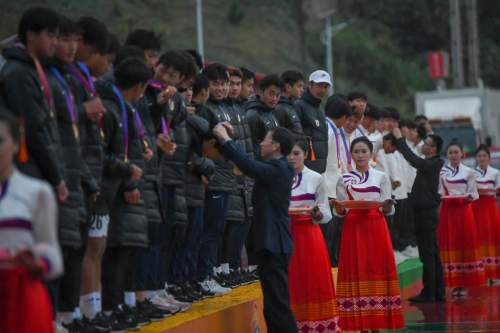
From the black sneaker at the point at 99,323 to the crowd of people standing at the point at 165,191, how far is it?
0.02 metres

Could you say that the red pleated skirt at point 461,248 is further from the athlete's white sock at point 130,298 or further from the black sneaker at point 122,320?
the black sneaker at point 122,320

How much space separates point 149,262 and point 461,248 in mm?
7428

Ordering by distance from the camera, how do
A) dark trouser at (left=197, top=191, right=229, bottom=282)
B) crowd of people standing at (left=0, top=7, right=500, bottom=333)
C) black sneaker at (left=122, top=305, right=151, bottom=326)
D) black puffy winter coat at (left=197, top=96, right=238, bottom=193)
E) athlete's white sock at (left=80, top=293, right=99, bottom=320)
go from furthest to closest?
black puffy winter coat at (left=197, top=96, right=238, bottom=193) < dark trouser at (left=197, top=191, right=229, bottom=282) < black sneaker at (left=122, top=305, right=151, bottom=326) < athlete's white sock at (left=80, top=293, right=99, bottom=320) < crowd of people standing at (left=0, top=7, right=500, bottom=333)

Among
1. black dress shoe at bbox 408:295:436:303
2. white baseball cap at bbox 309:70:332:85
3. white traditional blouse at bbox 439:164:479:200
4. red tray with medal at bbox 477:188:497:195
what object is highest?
white baseball cap at bbox 309:70:332:85

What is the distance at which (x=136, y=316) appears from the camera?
6.77 metres

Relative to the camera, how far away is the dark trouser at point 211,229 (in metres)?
8.48

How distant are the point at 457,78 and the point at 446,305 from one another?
79.4 feet

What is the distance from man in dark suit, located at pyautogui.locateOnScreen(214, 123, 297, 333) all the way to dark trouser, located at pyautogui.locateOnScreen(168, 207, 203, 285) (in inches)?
30.0

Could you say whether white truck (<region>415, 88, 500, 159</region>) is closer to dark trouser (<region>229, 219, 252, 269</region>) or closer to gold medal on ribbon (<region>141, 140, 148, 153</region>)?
dark trouser (<region>229, 219, 252, 269</region>)

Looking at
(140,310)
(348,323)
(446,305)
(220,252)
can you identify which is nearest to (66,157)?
(140,310)

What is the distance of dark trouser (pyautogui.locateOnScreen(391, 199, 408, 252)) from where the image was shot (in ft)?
49.0

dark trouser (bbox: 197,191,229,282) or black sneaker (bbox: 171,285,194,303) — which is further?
dark trouser (bbox: 197,191,229,282)

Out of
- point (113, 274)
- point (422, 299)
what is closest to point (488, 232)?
point (422, 299)

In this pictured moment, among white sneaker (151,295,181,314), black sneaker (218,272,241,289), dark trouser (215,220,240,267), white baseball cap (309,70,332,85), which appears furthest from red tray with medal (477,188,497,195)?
white sneaker (151,295,181,314)
